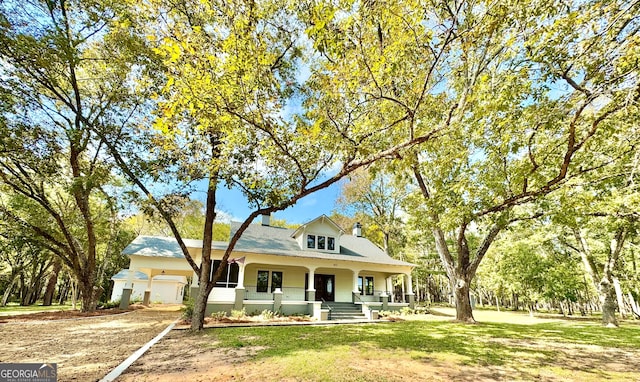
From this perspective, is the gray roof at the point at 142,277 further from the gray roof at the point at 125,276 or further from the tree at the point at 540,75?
the tree at the point at 540,75

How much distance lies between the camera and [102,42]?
10.5 meters

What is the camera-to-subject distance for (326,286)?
1953 cm

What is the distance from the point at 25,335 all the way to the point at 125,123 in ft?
24.3

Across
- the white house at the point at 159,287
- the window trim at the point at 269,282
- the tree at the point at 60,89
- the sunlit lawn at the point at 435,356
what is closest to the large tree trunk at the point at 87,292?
the tree at the point at 60,89

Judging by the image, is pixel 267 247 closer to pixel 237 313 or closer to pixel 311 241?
pixel 311 241

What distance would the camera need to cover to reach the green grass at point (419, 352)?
5305mm

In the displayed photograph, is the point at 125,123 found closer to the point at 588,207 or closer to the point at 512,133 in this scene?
the point at 512,133

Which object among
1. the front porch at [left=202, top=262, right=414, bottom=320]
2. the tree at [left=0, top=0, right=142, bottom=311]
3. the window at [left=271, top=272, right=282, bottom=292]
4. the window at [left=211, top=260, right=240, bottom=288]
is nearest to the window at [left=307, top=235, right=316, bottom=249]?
the front porch at [left=202, top=262, right=414, bottom=320]

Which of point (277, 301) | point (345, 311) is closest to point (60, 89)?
point (277, 301)

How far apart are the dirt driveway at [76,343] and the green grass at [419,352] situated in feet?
7.43

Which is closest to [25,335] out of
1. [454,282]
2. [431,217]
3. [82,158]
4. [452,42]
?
[82,158]

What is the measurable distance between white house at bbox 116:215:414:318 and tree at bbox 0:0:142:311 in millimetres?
4932

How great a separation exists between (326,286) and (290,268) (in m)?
2.98

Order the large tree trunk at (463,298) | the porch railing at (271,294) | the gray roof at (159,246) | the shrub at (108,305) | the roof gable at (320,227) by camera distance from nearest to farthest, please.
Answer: the large tree trunk at (463,298) → the gray roof at (159,246) → the porch railing at (271,294) → the shrub at (108,305) → the roof gable at (320,227)
